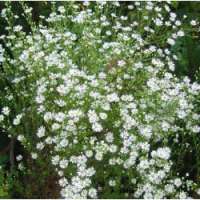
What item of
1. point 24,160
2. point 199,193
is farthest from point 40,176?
point 199,193

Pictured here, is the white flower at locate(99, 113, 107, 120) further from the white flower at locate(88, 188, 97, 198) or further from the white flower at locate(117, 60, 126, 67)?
the white flower at locate(117, 60, 126, 67)

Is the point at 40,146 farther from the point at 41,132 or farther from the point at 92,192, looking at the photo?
the point at 92,192

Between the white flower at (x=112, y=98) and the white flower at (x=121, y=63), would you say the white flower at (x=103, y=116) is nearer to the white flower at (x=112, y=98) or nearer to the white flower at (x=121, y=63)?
the white flower at (x=112, y=98)

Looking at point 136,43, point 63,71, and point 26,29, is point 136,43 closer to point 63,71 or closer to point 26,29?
point 63,71

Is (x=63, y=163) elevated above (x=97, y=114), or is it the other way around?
(x=97, y=114)

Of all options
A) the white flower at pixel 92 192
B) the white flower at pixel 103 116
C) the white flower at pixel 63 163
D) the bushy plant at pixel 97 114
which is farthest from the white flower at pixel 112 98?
the white flower at pixel 92 192

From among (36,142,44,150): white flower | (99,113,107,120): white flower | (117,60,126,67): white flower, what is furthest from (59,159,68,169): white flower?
(117,60,126,67): white flower

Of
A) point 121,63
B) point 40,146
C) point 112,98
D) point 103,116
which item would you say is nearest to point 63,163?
point 40,146

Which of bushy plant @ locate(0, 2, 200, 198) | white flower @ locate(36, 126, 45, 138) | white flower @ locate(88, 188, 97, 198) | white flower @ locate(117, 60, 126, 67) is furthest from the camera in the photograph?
white flower @ locate(117, 60, 126, 67)

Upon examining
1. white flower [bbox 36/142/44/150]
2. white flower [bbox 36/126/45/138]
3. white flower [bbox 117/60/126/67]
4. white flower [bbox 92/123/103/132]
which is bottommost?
white flower [bbox 36/142/44/150]
